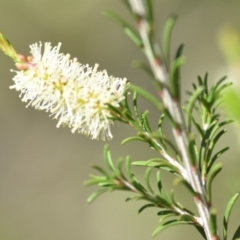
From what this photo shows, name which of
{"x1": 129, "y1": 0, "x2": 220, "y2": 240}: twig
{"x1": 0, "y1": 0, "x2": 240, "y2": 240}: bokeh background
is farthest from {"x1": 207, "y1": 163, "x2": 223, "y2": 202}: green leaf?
{"x1": 0, "y1": 0, "x2": 240, "y2": 240}: bokeh background

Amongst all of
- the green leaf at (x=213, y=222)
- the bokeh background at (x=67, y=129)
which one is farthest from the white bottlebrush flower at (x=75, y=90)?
the bokeh background at (x=67, y=129)

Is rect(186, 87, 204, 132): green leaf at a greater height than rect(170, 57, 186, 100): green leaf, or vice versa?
rect(170, 57, 186, 100): green leaf

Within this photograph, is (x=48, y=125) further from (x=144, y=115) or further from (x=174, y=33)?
(x=144, y=115)

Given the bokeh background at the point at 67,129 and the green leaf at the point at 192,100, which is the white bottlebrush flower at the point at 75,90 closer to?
the green leaf at the point at 192,100

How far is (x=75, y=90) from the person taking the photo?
33cm

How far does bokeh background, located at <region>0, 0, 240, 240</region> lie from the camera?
1793 mm

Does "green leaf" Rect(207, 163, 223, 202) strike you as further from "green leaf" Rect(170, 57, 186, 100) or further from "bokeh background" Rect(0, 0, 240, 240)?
"bokeh background" Rect(0, 0, 240, 240)

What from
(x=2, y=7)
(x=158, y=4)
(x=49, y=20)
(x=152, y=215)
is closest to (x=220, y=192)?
(x=152, y=215)

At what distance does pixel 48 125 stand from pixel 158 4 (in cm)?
66

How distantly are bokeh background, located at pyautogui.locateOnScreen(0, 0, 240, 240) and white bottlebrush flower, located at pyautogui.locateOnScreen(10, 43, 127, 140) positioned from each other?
4.50ft

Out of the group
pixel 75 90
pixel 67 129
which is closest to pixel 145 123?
pixel 75 90

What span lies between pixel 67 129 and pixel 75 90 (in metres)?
1.59

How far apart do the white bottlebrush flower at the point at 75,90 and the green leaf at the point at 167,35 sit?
0.08 meters

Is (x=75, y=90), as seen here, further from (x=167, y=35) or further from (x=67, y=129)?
(x=67, y=129)
